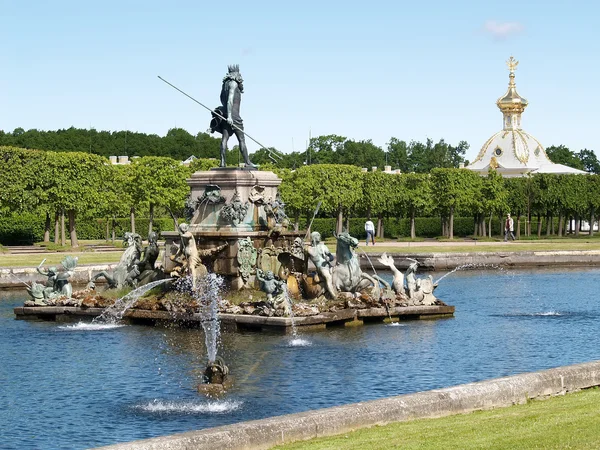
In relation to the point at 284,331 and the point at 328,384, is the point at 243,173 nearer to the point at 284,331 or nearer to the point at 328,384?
the point at 284,331

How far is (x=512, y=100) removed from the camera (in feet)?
354

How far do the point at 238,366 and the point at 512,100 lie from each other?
309 feet

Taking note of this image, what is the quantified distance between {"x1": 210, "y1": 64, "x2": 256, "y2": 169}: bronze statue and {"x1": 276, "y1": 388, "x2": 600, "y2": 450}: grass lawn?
16098 millimetres

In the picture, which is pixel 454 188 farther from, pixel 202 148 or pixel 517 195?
pixel 202 148

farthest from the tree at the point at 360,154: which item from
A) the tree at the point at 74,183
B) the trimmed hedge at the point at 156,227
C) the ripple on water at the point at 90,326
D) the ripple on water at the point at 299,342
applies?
the ripple on water at the point at 299,342

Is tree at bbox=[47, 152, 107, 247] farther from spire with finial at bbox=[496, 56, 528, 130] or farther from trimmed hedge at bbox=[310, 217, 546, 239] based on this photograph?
spire with finial at bbox=[496, 56, 528, 130]

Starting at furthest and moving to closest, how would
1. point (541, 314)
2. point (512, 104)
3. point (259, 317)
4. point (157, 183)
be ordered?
1. point (512, 104)
2. point (157, 183)
3. point (541, 314)
4. point (259, 317)

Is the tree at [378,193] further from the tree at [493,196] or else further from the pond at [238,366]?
the pond at [238,366]

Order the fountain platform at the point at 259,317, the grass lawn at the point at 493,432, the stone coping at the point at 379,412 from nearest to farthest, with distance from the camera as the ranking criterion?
the grass lawn at the point at 493,432 → the stone coping at the point at 379,412 → the fountain platform at the point at 259,317

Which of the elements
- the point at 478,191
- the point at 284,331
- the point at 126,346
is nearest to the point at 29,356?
the point at 126,346

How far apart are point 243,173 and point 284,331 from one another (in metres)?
5.97

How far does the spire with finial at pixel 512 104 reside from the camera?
10762cm

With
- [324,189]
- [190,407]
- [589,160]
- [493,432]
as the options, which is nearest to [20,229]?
[324,189]

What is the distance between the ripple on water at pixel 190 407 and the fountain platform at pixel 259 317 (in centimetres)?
690
